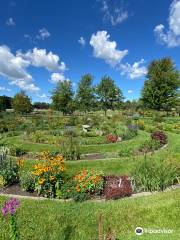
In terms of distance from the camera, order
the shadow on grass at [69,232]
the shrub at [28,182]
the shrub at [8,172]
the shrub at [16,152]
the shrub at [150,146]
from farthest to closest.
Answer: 1. the shrub at [150,146]
2. the shrub at [16,152]
3. the shrub at [8,172]
4. the shrub at [28,182]
5. the shadow on grass at [69,232]

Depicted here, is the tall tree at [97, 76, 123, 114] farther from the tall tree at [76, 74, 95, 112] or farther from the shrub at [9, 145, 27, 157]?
the shrub at [9, 145, 27, 157]

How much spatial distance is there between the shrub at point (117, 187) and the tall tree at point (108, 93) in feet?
108

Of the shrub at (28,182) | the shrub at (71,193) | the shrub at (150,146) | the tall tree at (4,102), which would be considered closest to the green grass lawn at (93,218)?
the shrub at (71,193)

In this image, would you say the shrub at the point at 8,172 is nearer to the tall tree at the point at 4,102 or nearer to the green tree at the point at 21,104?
the green tree at the point at 21,104

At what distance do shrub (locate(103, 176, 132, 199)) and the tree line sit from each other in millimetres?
27396

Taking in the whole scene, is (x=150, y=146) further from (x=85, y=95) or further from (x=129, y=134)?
(x=85, y=95)

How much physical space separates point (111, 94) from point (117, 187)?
33748 mm

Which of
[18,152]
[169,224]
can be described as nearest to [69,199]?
[169,224]

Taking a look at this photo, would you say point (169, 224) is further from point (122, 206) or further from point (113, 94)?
point (113, 94)

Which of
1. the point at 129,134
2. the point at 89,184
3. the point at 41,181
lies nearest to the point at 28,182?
the point at 41,181

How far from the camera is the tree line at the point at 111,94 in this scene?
111 ft

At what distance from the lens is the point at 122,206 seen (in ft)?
19.1

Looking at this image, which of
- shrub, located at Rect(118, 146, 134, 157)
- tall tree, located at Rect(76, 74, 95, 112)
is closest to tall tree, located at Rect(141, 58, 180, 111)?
tall tree, located at Rect(76, 74, 95, 112)

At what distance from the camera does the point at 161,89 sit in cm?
3394
